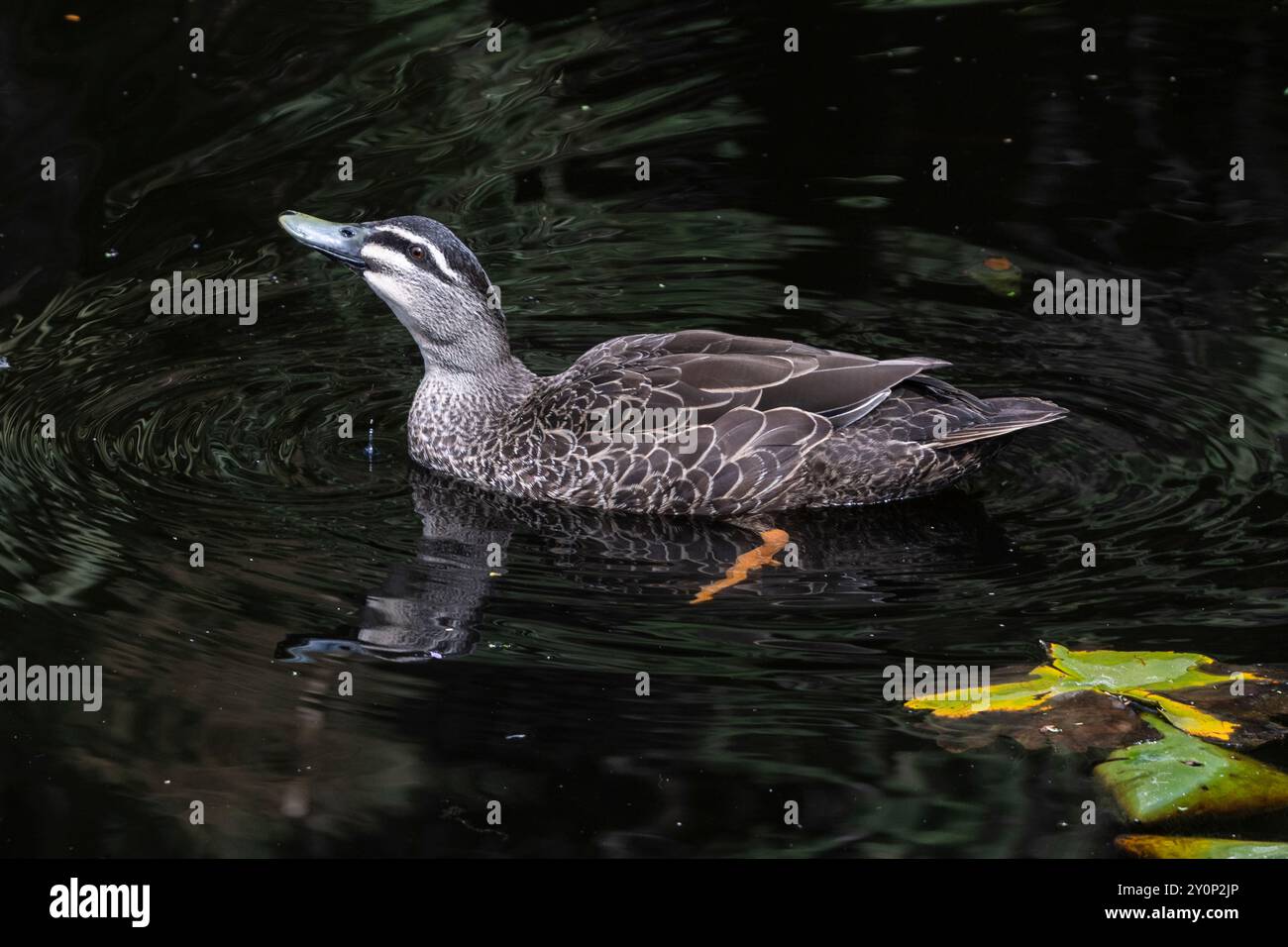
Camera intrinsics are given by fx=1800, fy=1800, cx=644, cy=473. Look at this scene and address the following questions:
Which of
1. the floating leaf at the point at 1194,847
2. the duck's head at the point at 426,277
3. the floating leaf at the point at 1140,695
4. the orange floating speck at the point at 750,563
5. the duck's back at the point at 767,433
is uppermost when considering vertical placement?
the duck's head at the point at 426,277

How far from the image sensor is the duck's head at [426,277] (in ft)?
34.6

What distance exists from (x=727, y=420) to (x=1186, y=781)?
367 centimetres

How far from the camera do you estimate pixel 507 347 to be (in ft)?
36.5

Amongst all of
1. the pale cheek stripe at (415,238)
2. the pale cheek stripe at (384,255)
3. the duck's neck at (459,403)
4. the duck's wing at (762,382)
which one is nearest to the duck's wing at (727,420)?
the duck's wing at (762,382)

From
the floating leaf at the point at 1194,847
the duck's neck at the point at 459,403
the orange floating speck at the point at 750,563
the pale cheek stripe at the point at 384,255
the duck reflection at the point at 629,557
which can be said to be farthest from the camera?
the duck's neck at the point at 459,403

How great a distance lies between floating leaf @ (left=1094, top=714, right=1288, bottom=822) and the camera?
7.24 meters

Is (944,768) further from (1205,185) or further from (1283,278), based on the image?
(1205,185)

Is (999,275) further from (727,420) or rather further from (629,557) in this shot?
(629,557)

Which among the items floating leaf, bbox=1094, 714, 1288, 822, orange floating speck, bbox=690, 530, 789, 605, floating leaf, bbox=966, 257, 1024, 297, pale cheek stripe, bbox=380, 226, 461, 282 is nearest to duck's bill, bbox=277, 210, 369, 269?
pale cheek stripe, bbox=380, 226, 461, 282

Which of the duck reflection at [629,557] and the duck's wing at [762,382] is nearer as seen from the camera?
the duck reflection at [629,557]

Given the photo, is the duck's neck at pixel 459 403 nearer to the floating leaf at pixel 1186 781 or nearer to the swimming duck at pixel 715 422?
the swimming duck at pixel 715 422

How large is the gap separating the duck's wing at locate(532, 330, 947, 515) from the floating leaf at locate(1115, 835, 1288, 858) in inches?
138

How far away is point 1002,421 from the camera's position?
33.2ft

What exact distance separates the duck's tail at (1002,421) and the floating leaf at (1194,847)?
330 cm
